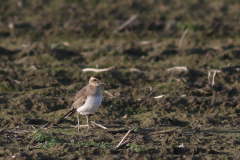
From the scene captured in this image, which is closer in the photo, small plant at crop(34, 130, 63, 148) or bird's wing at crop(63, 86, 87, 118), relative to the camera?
small plant at crop(34, 130, 63, 148)

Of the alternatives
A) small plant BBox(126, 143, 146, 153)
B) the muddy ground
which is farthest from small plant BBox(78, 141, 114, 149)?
small plant BBox(126, 143, 146, 153)

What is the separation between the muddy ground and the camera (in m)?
7.71

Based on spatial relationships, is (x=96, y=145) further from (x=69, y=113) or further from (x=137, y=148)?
(x=69, y=113)

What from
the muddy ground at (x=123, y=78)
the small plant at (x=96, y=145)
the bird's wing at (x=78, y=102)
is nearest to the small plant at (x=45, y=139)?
the muddy ground at (x=123, y=78)

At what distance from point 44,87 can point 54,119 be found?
2325mm

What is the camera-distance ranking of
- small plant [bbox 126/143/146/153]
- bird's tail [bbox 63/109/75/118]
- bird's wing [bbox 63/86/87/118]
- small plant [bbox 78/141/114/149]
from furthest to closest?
bird's tail [bbox 63/109/75/118] < bird's wing [bbox 63/86/87/118] < small plant [bbox 78/141/114/149] < small plant [bbox 126/143/146/153]

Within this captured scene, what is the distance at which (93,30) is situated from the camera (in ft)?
58.4

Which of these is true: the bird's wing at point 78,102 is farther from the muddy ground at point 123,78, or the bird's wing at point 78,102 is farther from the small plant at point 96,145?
the small plant at point 96,145

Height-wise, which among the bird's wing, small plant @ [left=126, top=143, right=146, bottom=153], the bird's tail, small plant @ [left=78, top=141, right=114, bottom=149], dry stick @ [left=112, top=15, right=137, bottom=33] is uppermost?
dry stick @ [left=112, top=15, right=137, bottom=33]

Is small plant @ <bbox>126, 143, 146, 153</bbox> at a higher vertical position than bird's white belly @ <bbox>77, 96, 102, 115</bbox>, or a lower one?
lower

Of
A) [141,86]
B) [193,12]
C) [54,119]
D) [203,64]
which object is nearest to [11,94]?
[54,119]

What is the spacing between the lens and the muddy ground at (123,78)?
304 inches

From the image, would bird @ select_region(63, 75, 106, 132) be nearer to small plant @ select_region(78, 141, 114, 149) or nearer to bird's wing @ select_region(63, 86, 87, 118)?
bird's wing @ select_region(63, 86, 87, 118)

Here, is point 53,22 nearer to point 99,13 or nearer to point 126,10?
point 99,13
